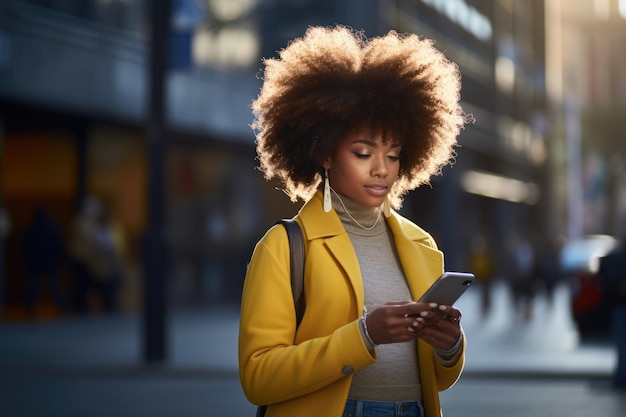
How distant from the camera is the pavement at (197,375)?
412 inches

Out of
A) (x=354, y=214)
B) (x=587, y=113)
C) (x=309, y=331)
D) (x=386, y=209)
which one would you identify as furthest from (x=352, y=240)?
(x=587, y=113)

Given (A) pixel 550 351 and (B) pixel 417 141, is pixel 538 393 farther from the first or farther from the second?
(B) pixel 417 141

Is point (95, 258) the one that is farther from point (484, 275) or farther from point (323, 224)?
point (323, 224)

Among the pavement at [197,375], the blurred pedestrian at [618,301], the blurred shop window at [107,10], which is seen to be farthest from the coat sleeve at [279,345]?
the blurred shop window at [107,10]

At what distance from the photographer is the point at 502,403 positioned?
10.8m

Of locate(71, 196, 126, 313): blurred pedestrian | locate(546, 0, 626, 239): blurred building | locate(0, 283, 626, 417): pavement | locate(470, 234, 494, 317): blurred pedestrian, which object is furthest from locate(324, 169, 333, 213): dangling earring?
locate(546, 0, 626, 239): blurred building

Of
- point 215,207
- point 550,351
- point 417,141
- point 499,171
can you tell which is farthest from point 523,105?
point 417,141

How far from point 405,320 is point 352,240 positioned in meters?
0.51

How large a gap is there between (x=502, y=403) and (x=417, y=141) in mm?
7203

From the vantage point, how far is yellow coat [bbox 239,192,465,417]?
136 inches

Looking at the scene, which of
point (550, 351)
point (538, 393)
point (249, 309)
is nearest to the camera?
point (249, 309)

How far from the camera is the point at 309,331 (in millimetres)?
3592

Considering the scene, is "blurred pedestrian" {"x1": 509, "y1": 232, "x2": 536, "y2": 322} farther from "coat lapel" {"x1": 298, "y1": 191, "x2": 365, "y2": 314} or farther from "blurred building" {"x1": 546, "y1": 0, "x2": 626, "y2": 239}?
"blurred building" {"x1": 546, "y1": 0, "x2": 626, "y2": 239}

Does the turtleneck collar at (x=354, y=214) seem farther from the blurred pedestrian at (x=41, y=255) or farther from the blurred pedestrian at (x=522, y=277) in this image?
the blurred pedestrian at (x=522, y=277)
